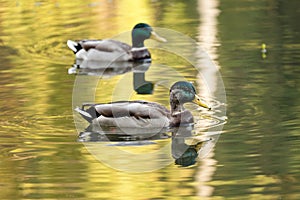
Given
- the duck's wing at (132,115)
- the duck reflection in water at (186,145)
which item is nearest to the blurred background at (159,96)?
the duck reflection in water at (186,145)

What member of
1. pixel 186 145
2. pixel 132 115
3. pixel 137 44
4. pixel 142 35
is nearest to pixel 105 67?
pixel 137 44

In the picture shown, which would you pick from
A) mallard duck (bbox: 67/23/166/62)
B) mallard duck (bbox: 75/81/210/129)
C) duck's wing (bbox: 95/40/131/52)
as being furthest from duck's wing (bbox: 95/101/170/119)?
duck's wing (bbox: 95/40/131/52)

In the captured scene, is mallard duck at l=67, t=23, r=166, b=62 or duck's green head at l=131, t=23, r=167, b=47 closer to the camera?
mallard duck at l=67, t=23, r=166, b=62

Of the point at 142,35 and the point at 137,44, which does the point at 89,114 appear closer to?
the point at 137,44

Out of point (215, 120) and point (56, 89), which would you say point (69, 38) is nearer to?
point (56, 89)

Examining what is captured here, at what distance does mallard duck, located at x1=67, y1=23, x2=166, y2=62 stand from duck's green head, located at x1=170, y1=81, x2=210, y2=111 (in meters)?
4.26

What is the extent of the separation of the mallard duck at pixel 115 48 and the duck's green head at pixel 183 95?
426cm

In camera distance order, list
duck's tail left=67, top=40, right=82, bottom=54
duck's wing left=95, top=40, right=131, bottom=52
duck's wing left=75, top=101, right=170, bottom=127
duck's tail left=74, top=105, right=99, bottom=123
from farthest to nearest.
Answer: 1. duck's wing left=95, top=40, right=131, bottom=52
2. duck's tail left=67, top=40, right=82, bottom=54
3. duck's tail left=74, top=105, right=99, bottom=123
4. duck's wing left=75, top=101, right=170, bottom=127

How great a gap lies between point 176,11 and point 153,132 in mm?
8170

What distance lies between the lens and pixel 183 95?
11.7 metres

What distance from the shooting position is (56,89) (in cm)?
1345

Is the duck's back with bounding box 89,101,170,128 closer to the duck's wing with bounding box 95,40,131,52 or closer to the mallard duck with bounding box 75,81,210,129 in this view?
the mallard duck with bounding box 75,81,210,129

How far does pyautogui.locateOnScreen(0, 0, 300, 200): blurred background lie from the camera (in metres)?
9.23

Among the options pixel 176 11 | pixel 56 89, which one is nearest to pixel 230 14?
pixel 176 11
